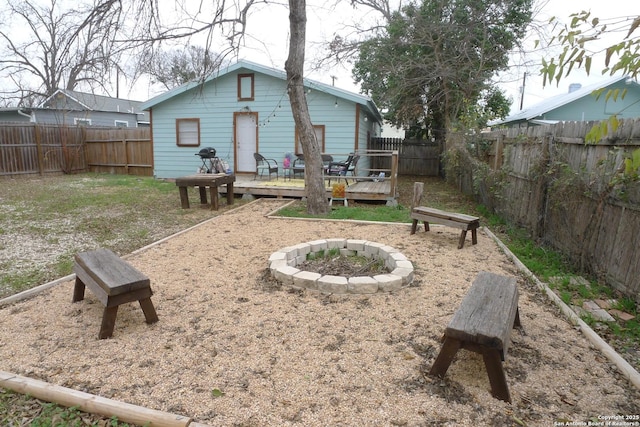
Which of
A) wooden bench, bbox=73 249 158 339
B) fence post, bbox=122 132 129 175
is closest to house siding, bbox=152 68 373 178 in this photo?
fence post, bbox=122 132 129 175

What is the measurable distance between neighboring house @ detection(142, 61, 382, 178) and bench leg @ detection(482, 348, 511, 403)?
9.96m

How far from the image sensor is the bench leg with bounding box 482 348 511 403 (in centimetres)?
224

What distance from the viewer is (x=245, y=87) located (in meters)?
12.6

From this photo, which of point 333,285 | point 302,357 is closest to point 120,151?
point 333,285

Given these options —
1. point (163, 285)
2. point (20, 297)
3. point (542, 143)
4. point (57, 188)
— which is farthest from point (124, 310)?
point (57, 188)

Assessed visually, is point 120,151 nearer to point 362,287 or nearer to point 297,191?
point 297,191

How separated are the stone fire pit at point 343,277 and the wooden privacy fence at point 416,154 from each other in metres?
13.2

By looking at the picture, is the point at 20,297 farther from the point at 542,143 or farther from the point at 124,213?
the point at 542,143

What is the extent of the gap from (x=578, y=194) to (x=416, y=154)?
13.6 meters

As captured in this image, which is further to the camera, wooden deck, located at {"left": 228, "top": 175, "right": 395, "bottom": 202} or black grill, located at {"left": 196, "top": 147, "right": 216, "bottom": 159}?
black grill, located at {"left": 196, "top": 147, "right": 216, "bottom": 159}

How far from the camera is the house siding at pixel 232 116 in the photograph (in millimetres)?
11867

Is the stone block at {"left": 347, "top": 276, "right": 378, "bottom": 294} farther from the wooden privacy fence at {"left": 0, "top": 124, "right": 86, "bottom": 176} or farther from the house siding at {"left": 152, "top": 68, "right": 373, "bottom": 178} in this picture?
the wooden privacy fence at {"left": 0, "top": 124, "right": 86, "bottom": 176}

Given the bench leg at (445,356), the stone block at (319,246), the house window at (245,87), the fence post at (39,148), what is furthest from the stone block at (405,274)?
the fence post at (39,148)

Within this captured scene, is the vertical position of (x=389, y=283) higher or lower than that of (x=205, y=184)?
lower
